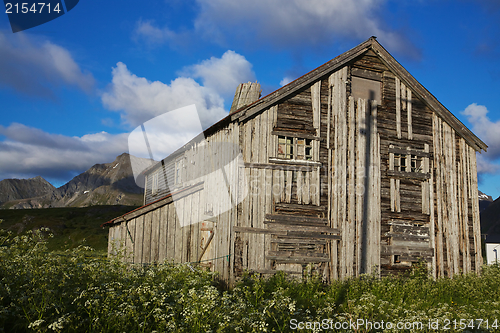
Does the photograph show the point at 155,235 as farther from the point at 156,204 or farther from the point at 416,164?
the point at 416,164

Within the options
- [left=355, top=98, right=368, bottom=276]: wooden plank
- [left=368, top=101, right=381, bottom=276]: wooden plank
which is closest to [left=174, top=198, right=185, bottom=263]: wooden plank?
[left=355, top=98, right=368, bottom=276]: wooden plank

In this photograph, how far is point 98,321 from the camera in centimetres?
464

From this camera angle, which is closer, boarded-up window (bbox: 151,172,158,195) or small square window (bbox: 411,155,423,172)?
small square window (bbox: 411,155,423,172)

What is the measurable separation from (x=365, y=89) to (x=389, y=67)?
4.92ft

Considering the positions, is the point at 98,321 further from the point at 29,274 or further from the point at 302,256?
the point at 302,256

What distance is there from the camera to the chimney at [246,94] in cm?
1460

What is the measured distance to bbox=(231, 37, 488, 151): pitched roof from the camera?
420 inches

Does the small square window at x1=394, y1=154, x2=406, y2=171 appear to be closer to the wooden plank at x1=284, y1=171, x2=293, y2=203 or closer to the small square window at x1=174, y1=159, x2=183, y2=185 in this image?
the wooden plank at x1=284, y1=171, x2=293, y2=203

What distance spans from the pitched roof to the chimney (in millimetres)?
3615

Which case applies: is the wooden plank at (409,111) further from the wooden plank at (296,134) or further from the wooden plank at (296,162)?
the wooden plank at (296,162)

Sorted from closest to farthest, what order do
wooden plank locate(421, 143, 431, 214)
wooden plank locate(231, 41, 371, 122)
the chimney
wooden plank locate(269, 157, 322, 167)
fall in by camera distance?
wooden plank locate(231, 41, 371, 122), wooden plank locate(269, 157, 322, 167), wooden plank locate(421, 143, 431, 214), the chimney

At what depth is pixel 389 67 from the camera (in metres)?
12.7

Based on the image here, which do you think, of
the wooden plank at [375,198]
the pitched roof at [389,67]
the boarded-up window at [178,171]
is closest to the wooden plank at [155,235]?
the pitched roof at [389,67]

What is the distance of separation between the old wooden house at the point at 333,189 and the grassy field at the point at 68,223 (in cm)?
2985
